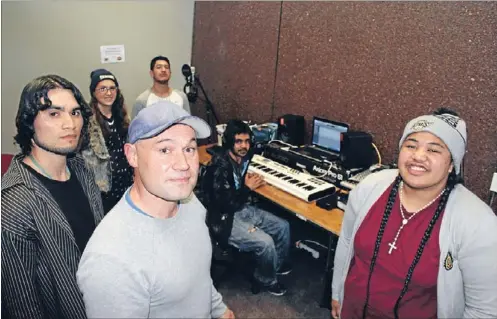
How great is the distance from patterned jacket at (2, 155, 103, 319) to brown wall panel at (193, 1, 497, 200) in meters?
2.29

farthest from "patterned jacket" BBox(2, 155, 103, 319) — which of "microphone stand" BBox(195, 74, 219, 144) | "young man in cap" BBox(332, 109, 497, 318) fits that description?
"microphone stand" BBox(195, 74, 219, 144)

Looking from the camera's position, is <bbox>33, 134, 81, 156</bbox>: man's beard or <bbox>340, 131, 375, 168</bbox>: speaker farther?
<bbox>340, 131, 375, 168</bbox>: speaker

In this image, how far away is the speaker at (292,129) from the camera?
11.2 ft

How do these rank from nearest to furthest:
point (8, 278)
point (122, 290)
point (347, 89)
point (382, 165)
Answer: point (122, 290)
point (8, 278)
point (382, 165)
point (347, 89)

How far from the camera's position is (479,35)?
2.37 meters

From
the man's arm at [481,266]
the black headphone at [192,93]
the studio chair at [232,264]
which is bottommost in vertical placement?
the studio chair at [232,264]

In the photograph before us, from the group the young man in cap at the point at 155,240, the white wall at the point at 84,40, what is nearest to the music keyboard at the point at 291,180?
the young man in cap at the point at 155,240

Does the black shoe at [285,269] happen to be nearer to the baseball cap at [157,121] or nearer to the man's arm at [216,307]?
the man's arm at [216,307]

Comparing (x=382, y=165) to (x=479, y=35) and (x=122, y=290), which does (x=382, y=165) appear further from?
(x=122, y=290)

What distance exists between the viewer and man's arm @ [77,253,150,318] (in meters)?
1.00

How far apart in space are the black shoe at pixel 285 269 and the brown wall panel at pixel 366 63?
1119 mm

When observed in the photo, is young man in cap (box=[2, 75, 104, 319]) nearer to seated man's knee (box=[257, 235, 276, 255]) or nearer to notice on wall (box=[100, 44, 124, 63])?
seated man's knee (box=[257, 235, 276, 255])

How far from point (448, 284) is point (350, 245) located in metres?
0.40

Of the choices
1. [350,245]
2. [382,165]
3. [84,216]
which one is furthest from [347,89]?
[84,216]
